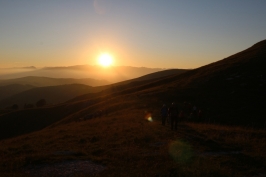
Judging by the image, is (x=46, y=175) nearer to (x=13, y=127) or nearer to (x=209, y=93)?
(x=209, y=93)

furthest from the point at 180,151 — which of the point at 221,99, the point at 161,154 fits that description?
the point at 221,99

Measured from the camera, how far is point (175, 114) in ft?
77.5

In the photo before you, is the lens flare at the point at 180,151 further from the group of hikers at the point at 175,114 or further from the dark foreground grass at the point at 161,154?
the group of hikers at the point at 175,114

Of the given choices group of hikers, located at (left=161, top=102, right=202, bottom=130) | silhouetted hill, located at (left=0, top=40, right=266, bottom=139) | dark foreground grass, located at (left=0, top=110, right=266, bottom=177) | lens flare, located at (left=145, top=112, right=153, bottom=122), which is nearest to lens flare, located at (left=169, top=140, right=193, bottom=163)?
dark foreground grass, located at (left=0, top=110, right=266, bottom=177)

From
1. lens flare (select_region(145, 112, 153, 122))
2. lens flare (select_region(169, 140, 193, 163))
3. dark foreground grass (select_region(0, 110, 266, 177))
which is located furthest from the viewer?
lens flare (select_region(145, 112, 153, 122))

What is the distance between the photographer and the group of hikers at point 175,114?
2367 centimetres

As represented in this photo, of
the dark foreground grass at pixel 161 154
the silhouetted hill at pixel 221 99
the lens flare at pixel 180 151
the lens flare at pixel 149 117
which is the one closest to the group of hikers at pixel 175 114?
the silhouetted hill at pixel 221 99

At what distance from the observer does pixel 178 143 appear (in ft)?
57.7

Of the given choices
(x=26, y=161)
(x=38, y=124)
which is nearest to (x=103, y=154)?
(x=26, y=161)

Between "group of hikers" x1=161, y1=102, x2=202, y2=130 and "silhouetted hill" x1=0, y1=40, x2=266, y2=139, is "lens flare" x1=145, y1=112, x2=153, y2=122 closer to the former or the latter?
"silhouetted hill" x1=0, y1=40, x2=266, y2=139

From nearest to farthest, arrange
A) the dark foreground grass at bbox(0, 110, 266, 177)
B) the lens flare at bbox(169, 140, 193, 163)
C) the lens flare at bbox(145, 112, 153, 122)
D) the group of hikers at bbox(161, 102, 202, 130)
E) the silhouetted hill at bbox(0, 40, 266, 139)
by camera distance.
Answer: the dark foreground grass at bbox(0, 110, 266, 177) < the lens flare at bbox(169, 140, 193, 163) < the group of hikers at bbox(161, 102, 202, 130) < the lens flare at bbox(145, 112, 153, 122) < the silhouetted hill at bbox(0, 40, 266, 139)

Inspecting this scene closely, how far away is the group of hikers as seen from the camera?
23672mm

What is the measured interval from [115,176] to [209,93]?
39.3m

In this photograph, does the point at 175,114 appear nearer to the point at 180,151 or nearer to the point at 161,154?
the point at 180,151
